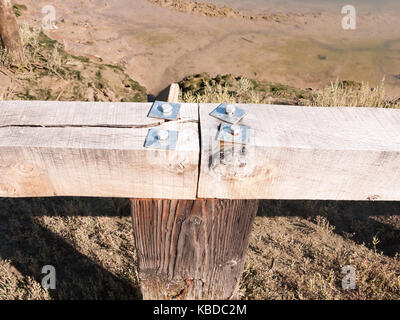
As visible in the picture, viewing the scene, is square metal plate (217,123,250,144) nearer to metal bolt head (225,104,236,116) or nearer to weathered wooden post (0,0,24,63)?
metal bolt head (225,104,236,116)

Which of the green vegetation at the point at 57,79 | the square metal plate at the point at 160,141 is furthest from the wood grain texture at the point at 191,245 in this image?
the green vegetation at the point at 57,79

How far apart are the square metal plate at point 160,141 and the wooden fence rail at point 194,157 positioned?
0.06 feet

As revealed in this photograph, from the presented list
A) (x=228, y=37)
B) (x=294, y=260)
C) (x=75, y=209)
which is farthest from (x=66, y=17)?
(x=294, y=260)

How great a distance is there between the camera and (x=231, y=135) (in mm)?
1134

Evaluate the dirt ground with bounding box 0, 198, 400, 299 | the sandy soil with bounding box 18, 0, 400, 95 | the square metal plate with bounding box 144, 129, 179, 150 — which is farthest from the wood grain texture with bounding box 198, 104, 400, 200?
the sandy soil with bounding box 18, 0, 400, 95

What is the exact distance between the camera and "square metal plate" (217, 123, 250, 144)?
1.12 metres

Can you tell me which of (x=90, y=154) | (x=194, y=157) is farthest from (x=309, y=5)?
(x=90, y=154)

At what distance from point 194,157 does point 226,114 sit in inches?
10.0

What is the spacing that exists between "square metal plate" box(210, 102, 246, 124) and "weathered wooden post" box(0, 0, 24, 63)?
19.4ft

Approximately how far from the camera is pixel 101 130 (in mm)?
1161

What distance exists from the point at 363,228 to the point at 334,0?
44.4ft

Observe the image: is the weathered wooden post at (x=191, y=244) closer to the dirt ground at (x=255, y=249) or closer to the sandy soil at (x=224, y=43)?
the dirt ground at (x=255, y=249)

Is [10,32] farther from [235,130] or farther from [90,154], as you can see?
[235,130]
